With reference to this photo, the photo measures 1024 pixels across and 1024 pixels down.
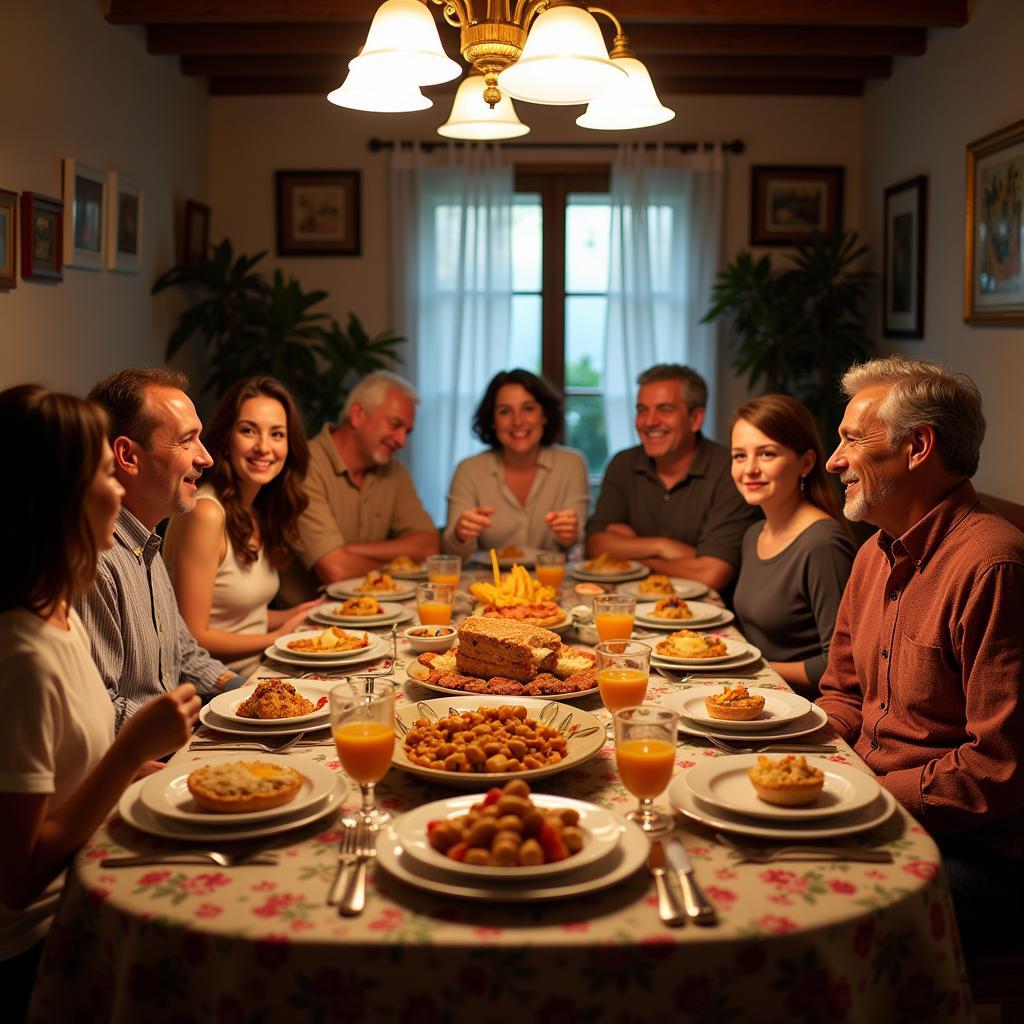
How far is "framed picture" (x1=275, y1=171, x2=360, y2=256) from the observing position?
5996 mm

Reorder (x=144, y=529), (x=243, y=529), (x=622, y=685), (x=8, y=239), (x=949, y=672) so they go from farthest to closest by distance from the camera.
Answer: (x=8, y=239)
(x=243, y=529)
(x=144, y=529)
(x=949, y=672)
(x=622, y=685)

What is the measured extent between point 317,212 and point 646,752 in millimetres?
5136

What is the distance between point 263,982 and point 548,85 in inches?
68.2

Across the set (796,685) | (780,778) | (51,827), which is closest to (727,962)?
(780,778)

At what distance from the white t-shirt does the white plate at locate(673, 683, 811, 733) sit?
923mm

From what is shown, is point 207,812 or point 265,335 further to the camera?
point 265,335

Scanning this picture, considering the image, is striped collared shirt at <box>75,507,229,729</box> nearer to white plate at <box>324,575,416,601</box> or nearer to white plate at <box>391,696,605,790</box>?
white plate at <box>391,696,605,790</box>

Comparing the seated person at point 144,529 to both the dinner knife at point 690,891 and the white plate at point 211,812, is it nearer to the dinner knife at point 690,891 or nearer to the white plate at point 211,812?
the white plate at point 211,812

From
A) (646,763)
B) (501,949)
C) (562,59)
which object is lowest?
(501,949)

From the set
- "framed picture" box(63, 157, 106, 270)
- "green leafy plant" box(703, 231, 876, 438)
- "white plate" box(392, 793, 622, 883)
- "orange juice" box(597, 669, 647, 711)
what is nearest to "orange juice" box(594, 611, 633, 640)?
"orange juice" box(597, 669, 647, 711)

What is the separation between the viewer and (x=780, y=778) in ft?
4.83

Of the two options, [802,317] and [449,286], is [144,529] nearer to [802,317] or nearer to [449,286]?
[449,286]

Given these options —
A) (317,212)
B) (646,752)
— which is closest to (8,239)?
(317,212)

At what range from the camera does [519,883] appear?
48.6 inches
